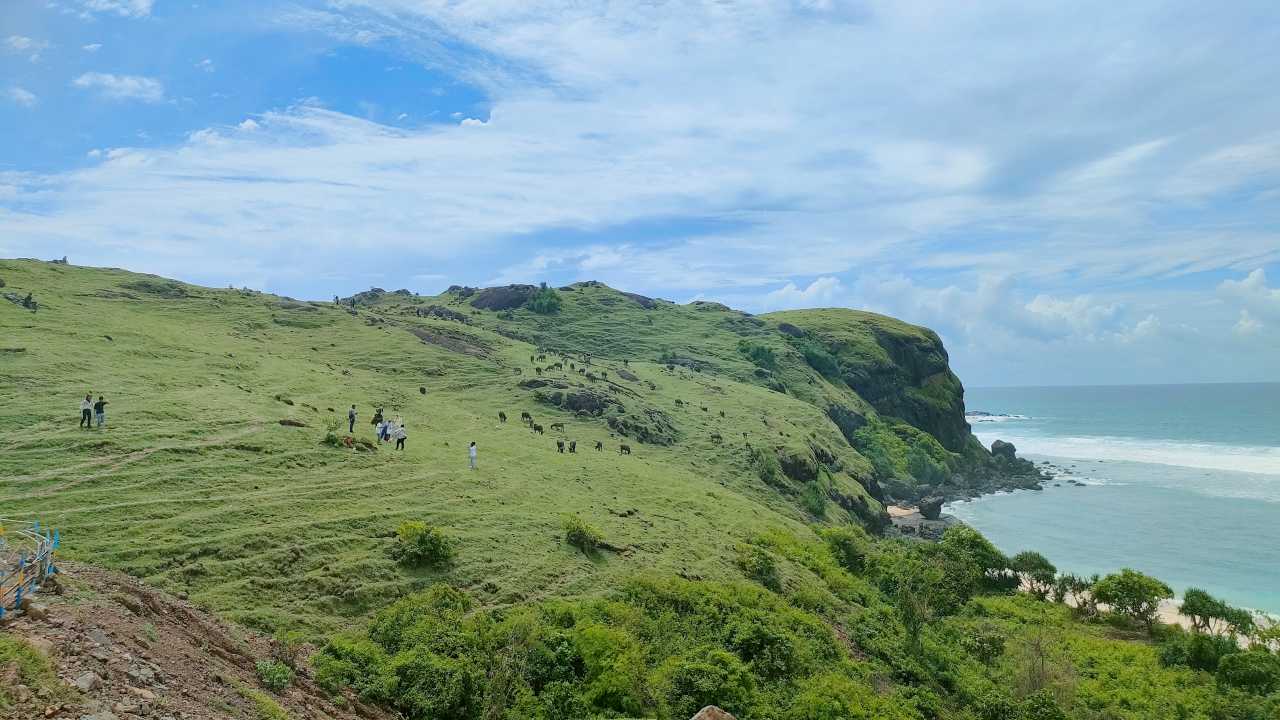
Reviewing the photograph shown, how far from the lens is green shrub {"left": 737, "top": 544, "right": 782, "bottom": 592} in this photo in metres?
35.2

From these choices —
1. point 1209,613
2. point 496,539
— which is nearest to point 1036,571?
point 1209,613

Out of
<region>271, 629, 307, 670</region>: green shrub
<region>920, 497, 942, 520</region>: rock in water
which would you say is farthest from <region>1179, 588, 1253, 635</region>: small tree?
<region>271, 629, 307, 670</region>: green shrub

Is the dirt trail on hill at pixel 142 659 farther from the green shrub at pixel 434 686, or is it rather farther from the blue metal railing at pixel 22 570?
the green shrub at pixel 434 686

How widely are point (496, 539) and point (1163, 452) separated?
167869 mm

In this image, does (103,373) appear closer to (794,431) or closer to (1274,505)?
(794,431)

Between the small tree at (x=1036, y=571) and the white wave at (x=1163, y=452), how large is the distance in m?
99.0

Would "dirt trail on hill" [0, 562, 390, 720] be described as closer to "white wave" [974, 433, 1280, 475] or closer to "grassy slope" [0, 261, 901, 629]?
"grassy slope" [0, 261, 901, 629]

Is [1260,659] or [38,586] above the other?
[38,586]

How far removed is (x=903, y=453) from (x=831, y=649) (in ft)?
298

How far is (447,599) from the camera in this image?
79.9 feet

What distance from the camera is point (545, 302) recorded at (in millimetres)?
126562

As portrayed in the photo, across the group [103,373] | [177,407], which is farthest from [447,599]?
[103,373]

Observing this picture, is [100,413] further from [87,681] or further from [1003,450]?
[1003,450]

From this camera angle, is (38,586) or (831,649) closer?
(38,586)
